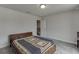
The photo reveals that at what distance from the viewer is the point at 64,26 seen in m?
4.71

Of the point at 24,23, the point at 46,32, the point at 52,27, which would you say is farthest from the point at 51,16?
the point at 24,23

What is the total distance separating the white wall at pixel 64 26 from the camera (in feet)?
13.4

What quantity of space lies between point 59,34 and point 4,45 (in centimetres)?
373

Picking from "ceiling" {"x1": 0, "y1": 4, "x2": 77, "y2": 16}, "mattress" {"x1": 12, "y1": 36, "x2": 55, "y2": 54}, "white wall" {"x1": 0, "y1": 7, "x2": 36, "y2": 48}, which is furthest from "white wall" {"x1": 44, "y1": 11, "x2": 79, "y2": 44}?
"mattress" {"x1": 12, "y1": 36, "x2": 55, "y2": 54}

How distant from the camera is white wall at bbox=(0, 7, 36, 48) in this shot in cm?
355

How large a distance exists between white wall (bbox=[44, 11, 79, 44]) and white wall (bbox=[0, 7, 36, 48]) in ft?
6.18

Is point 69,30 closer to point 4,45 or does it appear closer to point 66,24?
point 66,24

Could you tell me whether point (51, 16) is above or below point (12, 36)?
above

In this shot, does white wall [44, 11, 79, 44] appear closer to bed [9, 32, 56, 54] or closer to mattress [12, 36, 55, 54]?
bed [9, 32, 56, 54]

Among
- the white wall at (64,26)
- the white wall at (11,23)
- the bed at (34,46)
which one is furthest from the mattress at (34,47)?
the white wall at (64,26)

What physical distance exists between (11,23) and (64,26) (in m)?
3.46

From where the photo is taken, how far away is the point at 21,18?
4516 mm

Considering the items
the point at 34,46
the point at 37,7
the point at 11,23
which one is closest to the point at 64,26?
the point at 37,7
